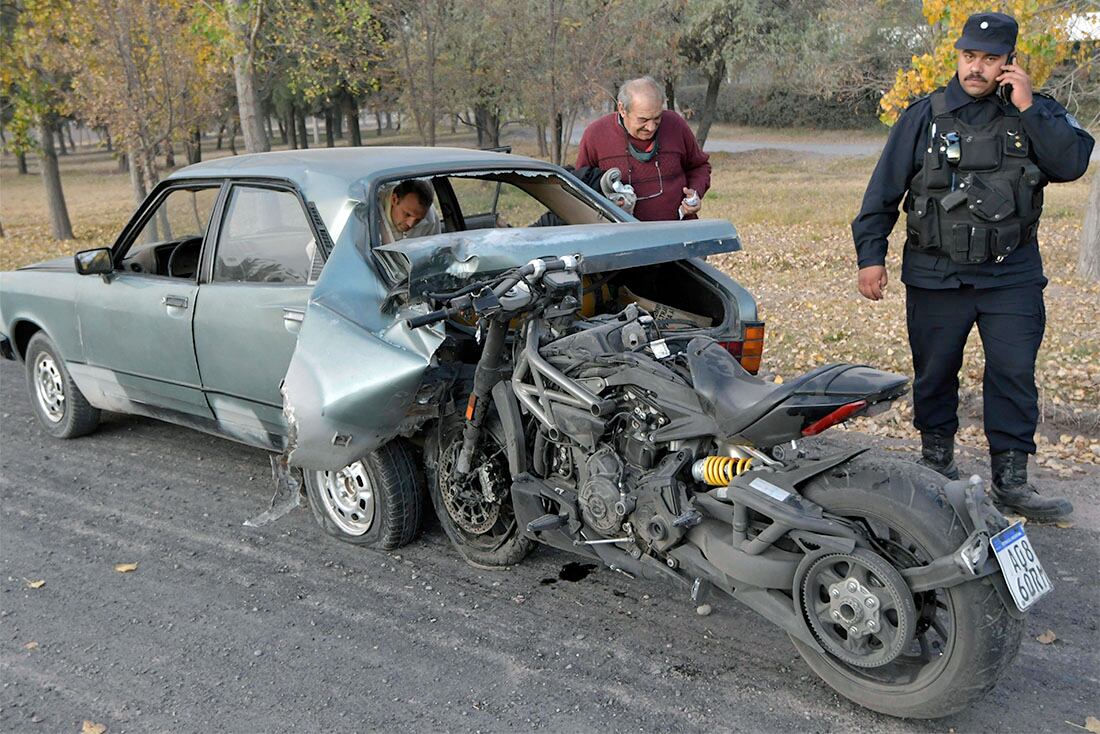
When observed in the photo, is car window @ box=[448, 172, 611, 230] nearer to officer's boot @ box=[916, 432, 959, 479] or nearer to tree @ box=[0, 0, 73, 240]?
officer's boot @ box=[916, 432, 959, 479]

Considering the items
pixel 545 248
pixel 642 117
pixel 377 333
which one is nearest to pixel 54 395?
pixel 377 333

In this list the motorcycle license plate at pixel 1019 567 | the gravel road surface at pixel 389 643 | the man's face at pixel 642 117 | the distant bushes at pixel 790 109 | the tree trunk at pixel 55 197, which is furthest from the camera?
the distant bushes at pixel 790 109

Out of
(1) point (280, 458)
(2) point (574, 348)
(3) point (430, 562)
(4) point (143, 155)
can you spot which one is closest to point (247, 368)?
(1) point (280, 458)

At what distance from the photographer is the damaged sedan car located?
10.1ft

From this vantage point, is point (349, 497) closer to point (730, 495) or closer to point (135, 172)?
point (730, 495)

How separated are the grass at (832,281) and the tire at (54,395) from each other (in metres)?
A: 4.90

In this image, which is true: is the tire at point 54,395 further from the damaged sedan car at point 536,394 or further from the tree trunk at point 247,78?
the tree trunk at point 247,78

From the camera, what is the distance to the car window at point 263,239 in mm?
4781

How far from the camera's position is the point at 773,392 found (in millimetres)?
3234

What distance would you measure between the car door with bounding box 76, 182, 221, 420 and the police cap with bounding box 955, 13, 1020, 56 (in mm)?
3751

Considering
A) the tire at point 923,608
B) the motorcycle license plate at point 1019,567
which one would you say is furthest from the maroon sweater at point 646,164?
the motorcycle license plate at point 1019,567

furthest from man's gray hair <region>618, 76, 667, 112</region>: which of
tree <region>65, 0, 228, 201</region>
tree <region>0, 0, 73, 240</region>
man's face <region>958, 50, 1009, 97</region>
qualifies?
tree <region>0, 0, 73, 240</region>

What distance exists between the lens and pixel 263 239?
5.00 meters

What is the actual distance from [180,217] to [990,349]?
4380mm
